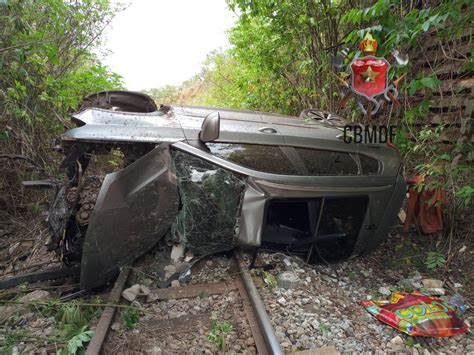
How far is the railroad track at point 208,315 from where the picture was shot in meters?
2.24

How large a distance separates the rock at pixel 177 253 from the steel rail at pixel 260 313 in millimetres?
615

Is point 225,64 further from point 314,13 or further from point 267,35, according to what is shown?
point 314,13

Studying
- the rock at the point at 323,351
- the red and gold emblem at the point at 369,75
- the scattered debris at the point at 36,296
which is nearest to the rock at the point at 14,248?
the scattered debris at the point at 36,296

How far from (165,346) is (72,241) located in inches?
53.3

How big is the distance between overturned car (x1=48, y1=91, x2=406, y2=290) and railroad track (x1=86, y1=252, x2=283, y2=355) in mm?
319

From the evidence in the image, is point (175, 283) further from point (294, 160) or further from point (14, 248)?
point (14, 248)

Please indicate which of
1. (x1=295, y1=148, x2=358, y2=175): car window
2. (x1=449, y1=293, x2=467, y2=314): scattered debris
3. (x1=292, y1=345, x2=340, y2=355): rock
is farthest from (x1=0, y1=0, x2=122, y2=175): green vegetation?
(x1=449, y1=293, x2=467, y2=314): scattered debris

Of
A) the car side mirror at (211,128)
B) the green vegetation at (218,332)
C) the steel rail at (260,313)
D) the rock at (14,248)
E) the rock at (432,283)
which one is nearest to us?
the steel rail at (260,313)

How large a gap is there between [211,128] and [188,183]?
58 centimetres

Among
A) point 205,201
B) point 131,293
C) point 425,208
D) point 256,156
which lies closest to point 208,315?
point 131,293

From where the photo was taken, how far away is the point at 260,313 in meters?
2.52

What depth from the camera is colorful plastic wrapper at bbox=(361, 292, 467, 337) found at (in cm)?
263

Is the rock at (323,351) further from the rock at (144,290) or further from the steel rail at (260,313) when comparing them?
the rock at (144,290)

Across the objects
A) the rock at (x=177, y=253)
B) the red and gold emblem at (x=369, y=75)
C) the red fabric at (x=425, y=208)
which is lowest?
the rock at (x=177, y=253)
